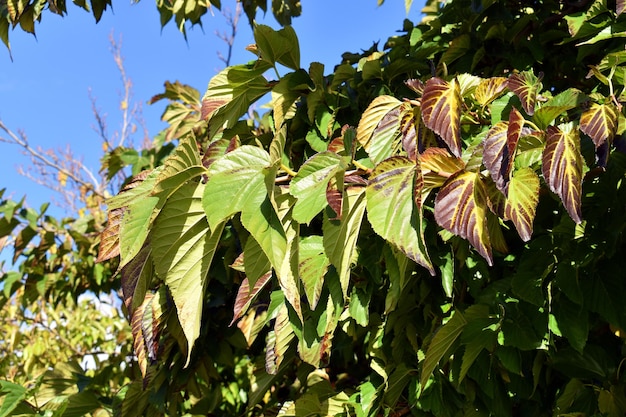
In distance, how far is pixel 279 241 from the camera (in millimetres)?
725

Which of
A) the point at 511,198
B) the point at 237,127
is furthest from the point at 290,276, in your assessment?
the point at 237,127

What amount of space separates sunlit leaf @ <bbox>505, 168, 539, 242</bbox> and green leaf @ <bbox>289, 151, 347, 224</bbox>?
0.21 meters

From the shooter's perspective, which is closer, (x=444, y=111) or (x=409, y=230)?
(x=409, y=230)

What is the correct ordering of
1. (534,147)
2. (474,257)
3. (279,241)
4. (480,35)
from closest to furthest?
(279,241), (534,147), (474,257), (480,35)

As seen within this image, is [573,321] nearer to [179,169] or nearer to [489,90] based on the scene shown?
[489,90]

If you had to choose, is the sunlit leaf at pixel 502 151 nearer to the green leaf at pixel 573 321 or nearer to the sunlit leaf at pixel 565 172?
the sunlit leaf at pixel 565 172

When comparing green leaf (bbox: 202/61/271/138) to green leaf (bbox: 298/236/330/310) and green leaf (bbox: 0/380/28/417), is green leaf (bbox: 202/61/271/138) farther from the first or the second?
green leaf (bbox: 0/380/28/417)

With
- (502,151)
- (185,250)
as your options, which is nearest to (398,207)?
(502,151)

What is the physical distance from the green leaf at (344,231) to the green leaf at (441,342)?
304 mm

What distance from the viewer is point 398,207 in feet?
2.40

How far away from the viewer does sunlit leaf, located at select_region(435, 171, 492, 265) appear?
0.74m

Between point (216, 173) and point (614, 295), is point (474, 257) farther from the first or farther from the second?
point (216, 173)

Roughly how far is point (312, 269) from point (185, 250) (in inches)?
8.1

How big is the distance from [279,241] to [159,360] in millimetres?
1026
